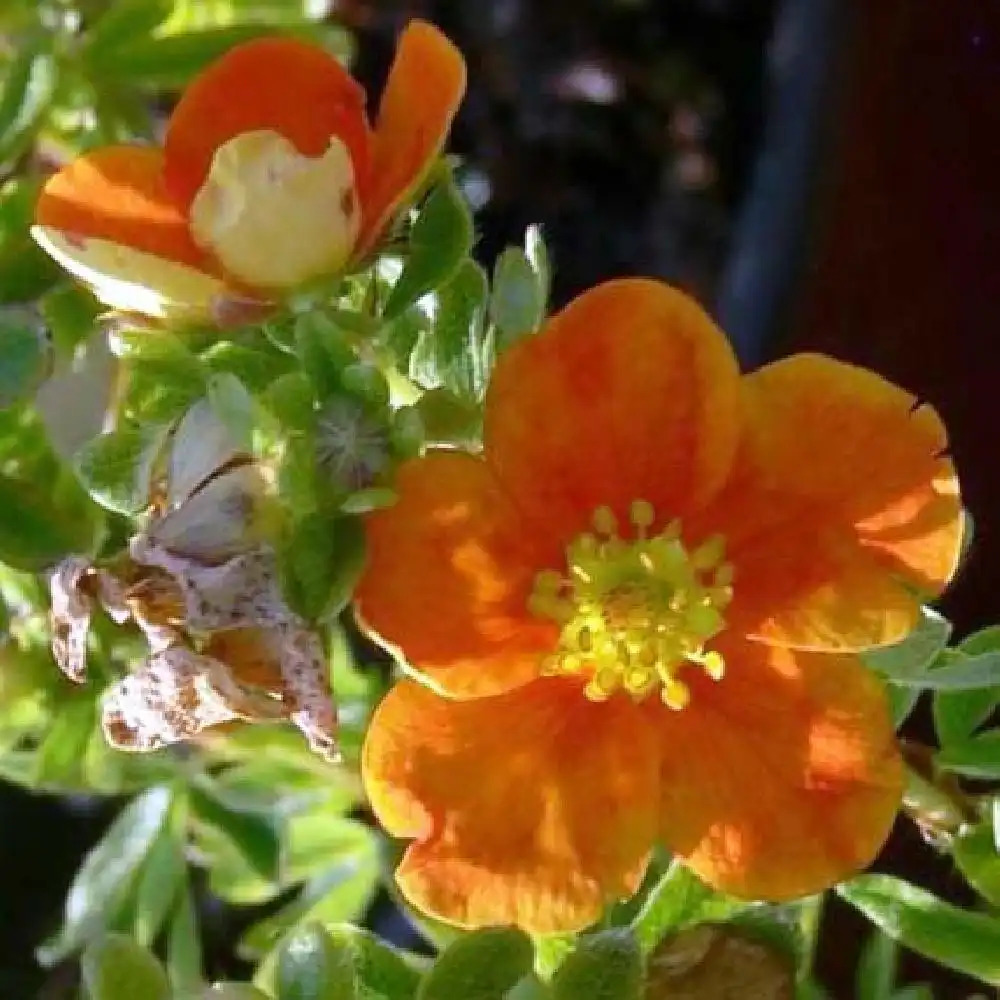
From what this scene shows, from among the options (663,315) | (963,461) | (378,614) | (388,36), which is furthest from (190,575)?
(388,36)

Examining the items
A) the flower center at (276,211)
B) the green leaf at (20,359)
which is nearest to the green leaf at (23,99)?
the green leaf at (20,359)

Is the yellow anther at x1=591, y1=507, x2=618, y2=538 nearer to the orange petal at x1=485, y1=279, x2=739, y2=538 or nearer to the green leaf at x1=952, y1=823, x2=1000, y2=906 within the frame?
the orange petal at x1=485, y1=279, x2=739, y2=538

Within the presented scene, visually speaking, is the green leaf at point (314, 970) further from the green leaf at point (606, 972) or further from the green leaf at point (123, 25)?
the green leaf at point (123, 25)

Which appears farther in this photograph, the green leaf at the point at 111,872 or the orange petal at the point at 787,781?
the green leaf at the point at 111,872

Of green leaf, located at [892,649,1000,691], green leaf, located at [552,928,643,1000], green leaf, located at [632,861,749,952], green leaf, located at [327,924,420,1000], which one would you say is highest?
green leaf, located at [892,649,1000,691]

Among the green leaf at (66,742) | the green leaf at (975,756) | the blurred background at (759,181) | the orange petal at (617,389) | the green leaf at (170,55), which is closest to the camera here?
the orange petal at (617,389)

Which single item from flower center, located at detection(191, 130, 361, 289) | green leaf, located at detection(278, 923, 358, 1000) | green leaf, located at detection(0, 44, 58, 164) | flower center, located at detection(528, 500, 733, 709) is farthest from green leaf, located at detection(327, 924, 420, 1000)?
green leaf, located at detection(0, 44, 58, 164)

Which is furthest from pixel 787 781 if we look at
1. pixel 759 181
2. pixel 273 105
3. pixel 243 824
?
pixel 759 181
